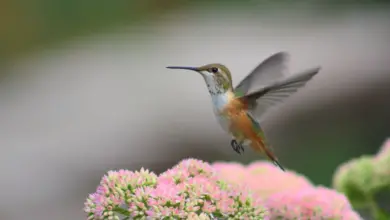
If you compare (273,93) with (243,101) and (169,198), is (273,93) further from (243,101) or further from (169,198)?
(169,198)

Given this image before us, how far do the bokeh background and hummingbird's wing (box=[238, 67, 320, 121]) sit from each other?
3.35m

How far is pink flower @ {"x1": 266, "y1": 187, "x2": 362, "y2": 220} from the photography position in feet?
4.86

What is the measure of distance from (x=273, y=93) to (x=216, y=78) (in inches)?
3.8

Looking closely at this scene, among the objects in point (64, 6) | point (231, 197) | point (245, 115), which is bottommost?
point (231, 197)

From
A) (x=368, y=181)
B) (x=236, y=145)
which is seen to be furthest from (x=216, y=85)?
(x=368, y=181)

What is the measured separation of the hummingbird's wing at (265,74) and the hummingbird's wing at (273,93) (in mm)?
79

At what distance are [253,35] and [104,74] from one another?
151 cm

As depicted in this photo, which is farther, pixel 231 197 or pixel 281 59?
pixel 281 59

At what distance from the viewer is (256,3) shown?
944cm

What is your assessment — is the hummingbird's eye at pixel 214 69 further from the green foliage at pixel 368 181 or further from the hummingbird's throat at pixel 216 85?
the green foliage at pixel 368 181

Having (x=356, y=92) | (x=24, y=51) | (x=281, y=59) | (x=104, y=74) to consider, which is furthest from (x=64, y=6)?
(x=281, y=59)

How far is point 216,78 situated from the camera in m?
1.50

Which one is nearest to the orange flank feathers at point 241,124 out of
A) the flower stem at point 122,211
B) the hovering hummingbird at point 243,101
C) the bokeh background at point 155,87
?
the hovering hummingbird at point 243,101

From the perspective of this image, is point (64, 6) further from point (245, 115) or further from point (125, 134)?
point (245, 115)
